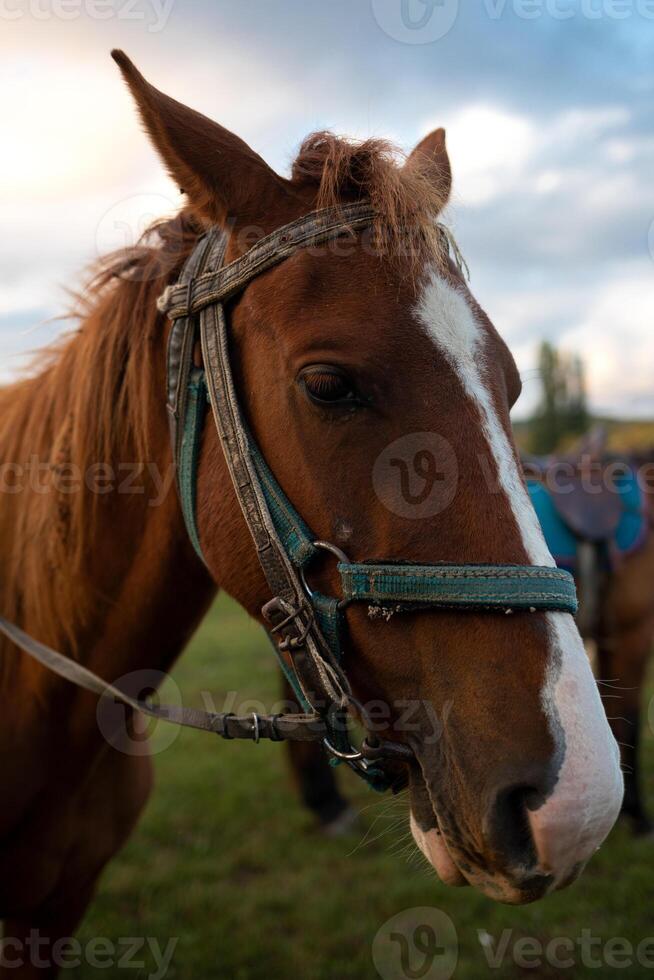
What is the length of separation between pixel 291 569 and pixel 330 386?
446mm

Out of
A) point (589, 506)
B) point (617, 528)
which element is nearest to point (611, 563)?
point (617, 528)

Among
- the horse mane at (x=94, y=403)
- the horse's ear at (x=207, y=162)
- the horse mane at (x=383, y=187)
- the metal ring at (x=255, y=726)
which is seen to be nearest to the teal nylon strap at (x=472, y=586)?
the metal ring at (x=255, y=726)

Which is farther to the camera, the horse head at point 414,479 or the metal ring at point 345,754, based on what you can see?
the metal ring at point 345,754

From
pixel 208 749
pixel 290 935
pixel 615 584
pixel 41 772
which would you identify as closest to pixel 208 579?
pixel 41 772

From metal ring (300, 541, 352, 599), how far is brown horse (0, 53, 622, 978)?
29mm

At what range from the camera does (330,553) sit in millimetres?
1740

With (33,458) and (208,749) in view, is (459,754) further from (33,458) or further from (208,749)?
(208,749)

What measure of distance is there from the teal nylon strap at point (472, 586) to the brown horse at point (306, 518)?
0.04 meters

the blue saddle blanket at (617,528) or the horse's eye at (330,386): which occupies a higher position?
the horse's eye at (330,386)

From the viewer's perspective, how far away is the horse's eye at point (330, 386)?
5.60 feet

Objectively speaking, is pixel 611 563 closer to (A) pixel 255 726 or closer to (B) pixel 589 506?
(B) pixel 589 506

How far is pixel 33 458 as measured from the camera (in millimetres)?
2529

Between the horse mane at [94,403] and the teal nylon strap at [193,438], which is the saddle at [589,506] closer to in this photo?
the horse mane at [94,403]

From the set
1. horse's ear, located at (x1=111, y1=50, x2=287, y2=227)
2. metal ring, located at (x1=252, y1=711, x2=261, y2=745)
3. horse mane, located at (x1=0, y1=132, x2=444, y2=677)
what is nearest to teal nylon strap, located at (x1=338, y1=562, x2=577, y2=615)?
metal ring, located at (x1=252, y1=711, x2=261, y2=745)
